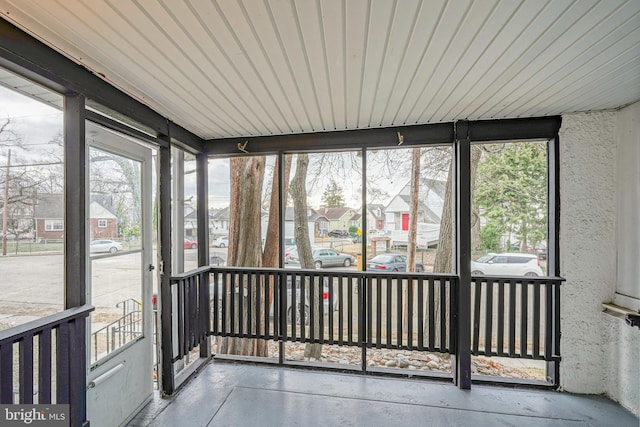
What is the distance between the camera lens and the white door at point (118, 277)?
6.20 ft

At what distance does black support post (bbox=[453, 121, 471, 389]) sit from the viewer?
2533 millimetres

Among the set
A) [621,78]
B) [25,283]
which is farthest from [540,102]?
[25,283]

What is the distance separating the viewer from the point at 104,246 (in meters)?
1.99

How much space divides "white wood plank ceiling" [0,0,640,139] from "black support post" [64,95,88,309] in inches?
12.6

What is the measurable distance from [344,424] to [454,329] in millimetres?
1312

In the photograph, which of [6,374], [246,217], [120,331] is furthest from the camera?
[246,217]

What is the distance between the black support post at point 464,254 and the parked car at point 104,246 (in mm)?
2858

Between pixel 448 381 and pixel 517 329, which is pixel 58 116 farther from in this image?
pixel 517 329

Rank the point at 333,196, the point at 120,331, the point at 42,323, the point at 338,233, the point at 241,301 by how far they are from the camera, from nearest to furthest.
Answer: the point at 42,323 < the point at 120,331 < the point at 241,301 < the point at 338,233 < the point at 333,196

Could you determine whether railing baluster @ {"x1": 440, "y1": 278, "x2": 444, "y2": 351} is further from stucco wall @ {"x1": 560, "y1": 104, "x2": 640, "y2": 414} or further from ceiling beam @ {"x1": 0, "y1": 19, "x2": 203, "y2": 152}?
ceiling beam @ {"x1": 0, "y1": 19, "x2": 203, "y2": 152}

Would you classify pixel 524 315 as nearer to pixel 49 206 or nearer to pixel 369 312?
pixel 369 312

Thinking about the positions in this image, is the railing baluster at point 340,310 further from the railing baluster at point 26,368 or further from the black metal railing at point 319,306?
the railing baluster at point 26,368

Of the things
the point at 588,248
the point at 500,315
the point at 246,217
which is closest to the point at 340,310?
the point at 500,315

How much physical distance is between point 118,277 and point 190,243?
3.11ft
